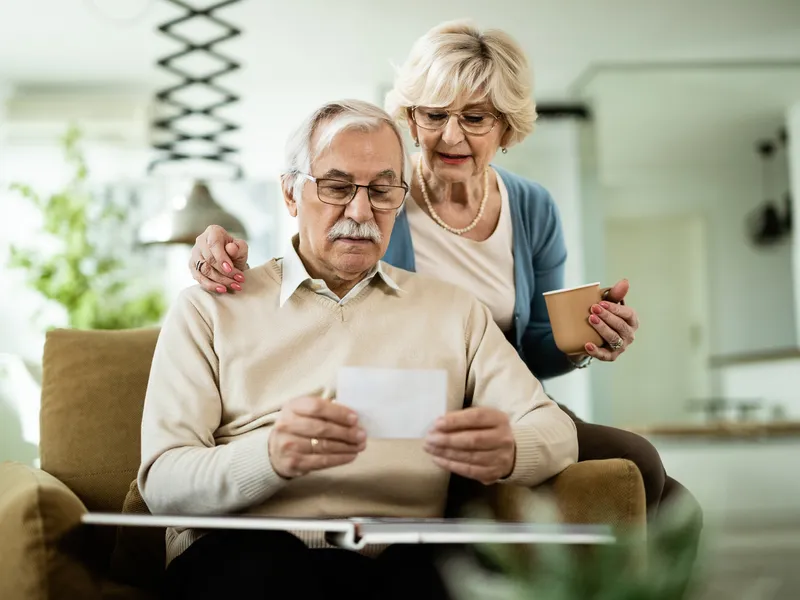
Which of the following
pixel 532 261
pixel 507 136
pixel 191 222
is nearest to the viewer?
pixel 507 136

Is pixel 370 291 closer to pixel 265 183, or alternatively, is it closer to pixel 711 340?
pixel 265 183

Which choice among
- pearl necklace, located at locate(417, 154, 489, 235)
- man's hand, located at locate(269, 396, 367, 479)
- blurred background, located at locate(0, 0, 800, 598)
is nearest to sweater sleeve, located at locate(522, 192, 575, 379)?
pearl necklace, located at locate(417, 154, 489, 235)

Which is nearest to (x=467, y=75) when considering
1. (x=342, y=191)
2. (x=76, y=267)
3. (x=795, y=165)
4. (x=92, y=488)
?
(x=342, y=191)

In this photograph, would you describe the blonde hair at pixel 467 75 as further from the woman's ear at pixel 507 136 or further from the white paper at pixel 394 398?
the white paper at pixel 394 398

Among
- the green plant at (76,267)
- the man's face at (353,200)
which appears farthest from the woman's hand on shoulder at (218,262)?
the green plant at (76,267)

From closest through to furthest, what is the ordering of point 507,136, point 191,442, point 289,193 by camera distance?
point 191,442, point 289,193, point 507,136

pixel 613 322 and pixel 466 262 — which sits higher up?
pixel 466 262

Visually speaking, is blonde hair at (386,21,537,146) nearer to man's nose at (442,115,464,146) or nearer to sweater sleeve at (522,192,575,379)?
man's nose at (442,115,464,146)

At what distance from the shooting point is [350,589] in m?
1.33

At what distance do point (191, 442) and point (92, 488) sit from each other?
0.51m

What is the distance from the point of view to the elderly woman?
68.2 inches

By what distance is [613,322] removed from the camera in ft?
5.12

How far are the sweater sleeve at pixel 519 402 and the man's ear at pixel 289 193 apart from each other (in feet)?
1.28

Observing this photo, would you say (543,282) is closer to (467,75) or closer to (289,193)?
(467,75)
